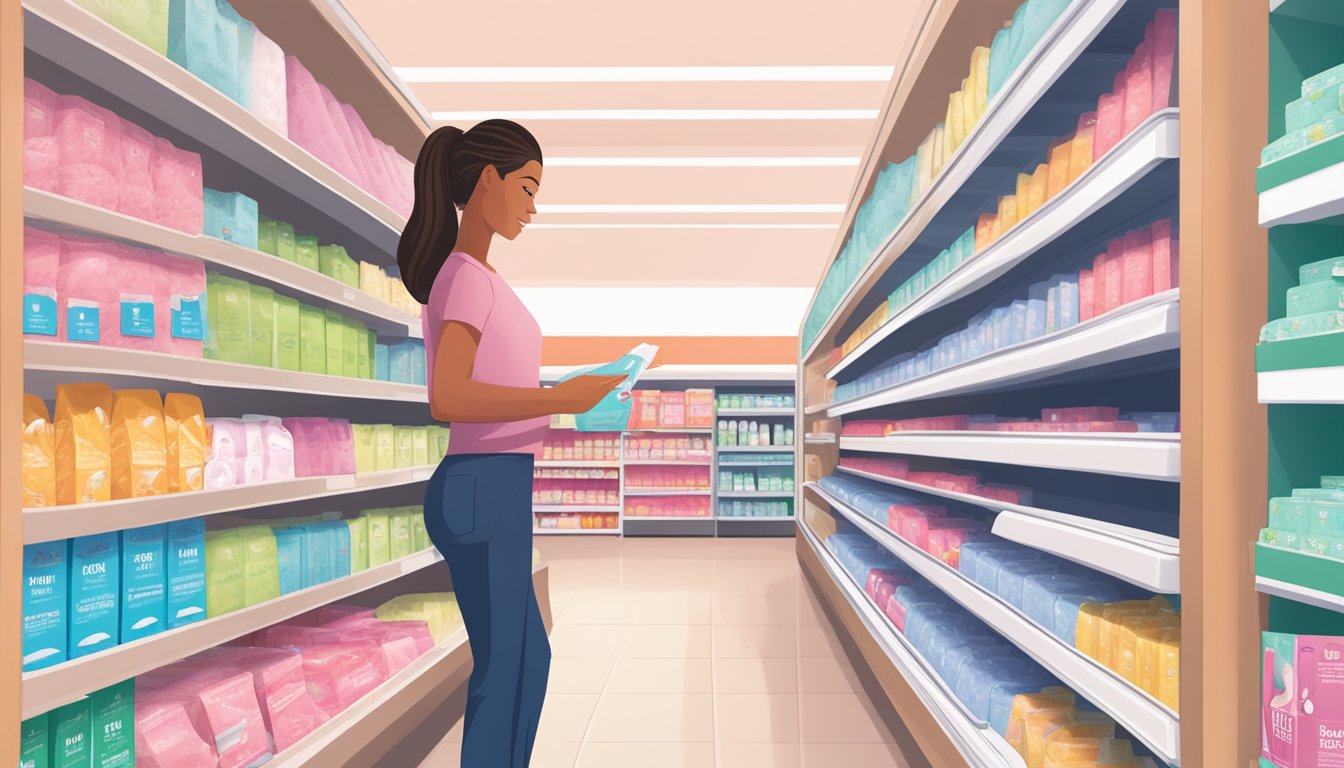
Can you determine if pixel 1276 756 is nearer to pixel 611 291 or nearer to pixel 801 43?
pixel 801 43

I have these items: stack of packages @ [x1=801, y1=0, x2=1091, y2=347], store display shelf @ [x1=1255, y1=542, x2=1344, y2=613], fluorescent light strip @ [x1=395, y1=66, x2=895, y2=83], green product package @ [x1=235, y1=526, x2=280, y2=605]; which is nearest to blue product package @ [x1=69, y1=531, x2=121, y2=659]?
green product package @ [x1=235, y1=526, x2=280, y2=605]

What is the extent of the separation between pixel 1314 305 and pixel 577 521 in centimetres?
862

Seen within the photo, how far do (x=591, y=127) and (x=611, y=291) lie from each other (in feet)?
14.6

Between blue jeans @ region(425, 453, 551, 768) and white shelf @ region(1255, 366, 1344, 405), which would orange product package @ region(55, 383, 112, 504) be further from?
white shelf @ region(1255, 366, 1344, 405)

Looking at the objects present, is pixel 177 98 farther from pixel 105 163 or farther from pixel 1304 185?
pixel 1304 185

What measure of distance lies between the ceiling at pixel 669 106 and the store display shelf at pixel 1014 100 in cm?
70

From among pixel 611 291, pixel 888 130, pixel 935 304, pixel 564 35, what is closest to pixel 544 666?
pixel 935 304

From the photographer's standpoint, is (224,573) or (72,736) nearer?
(72,736)

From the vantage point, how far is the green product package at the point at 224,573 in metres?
1.88

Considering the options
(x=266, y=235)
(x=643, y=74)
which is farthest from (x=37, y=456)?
(x=643, y=74)

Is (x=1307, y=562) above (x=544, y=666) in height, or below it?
above

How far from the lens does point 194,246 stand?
1.76 meters

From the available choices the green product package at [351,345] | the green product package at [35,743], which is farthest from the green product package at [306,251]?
the green product package at [35,743]

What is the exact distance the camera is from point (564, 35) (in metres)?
5.38
